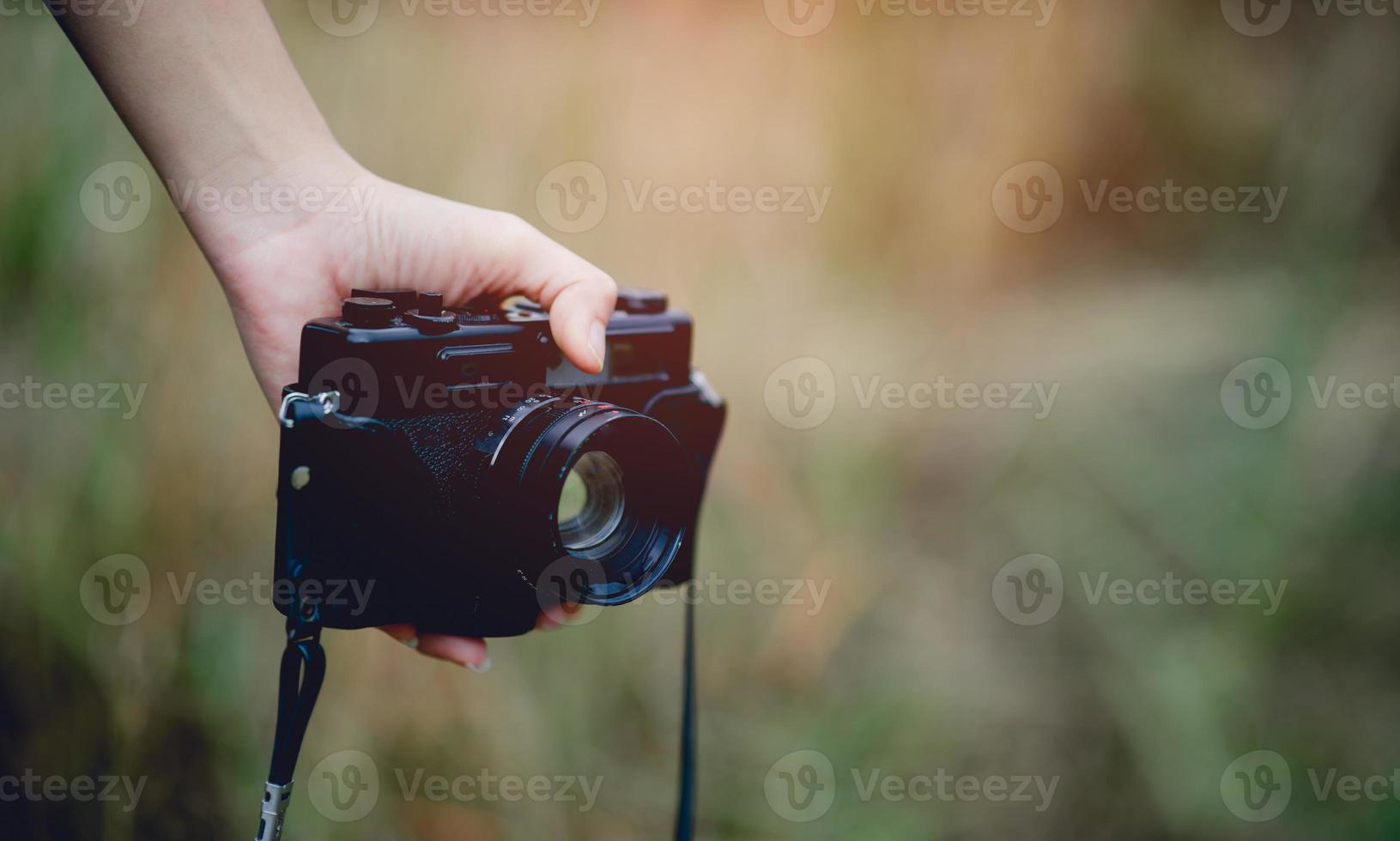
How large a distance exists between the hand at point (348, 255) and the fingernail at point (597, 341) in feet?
0.25

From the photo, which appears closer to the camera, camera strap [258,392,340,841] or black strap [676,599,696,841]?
camera strap [258,392,340,841]

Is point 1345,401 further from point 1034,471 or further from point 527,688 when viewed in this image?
point 527,688

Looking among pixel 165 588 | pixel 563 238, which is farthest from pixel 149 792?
pixel 563 238

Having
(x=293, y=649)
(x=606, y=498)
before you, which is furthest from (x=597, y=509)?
(x=293, y=649)

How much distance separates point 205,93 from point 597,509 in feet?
1.55

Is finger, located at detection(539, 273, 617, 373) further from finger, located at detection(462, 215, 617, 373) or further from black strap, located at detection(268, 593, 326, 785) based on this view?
black strap, located at detection(268, 593, 326, 785)

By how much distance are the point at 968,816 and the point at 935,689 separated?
0.16 meters

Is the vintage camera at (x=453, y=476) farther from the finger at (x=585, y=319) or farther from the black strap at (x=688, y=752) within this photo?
the black strap at (x=688, y=752)

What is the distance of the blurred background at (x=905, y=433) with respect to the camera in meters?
1.10

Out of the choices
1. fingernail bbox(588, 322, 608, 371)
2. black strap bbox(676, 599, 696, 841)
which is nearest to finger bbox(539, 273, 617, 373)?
fingernail bbox(588, 322, 608, 371)

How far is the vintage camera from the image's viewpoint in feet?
2.04

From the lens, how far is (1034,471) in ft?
4.12

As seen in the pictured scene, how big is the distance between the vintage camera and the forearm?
247 millimetres

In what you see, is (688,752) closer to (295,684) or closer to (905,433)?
(295,684)
